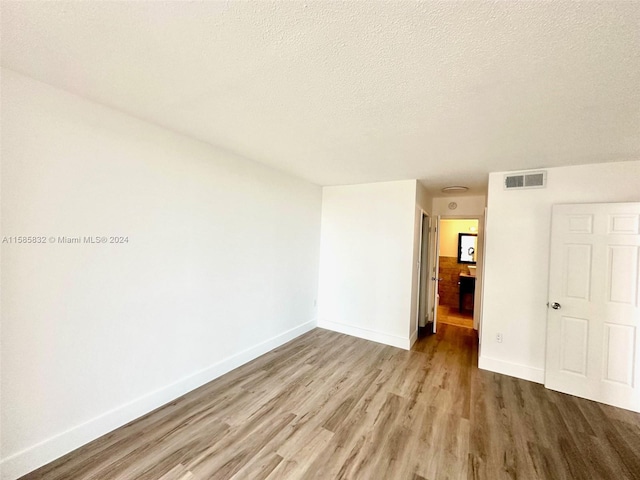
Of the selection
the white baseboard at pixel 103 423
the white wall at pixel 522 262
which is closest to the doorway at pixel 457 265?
the white wall at pixel 522 262

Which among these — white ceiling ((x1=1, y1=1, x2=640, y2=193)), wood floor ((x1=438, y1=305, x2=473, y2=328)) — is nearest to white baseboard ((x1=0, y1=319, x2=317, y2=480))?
white ceiling ((x1=1, y1=1, x2=640, y2=193))

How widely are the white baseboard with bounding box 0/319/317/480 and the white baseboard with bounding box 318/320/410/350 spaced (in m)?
1.70

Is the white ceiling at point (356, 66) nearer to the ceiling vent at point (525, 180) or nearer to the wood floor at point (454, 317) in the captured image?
the ceiling vent at point (525, 180)

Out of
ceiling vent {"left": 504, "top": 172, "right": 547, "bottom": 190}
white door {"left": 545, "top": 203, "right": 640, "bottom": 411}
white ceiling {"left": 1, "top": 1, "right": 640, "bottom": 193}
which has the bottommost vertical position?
white door {"left": 545, "top": 203, "right": 640, "bottom": 411}

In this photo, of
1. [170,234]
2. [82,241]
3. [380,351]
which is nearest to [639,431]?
[380,351]

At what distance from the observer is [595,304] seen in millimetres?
2670

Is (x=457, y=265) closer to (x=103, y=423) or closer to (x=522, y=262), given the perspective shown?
(x=522, y=262)

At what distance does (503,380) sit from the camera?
9.81 ft

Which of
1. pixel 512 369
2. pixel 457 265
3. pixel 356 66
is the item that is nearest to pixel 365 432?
pixel 512 369

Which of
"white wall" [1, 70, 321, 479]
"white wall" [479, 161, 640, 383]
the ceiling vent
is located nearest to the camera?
"white wall" [1, 70, 321, 479]

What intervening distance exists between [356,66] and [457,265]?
6.25 meters

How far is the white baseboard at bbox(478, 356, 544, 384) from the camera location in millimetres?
2975

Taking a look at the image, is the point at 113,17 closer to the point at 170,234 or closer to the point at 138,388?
the point at 170,234

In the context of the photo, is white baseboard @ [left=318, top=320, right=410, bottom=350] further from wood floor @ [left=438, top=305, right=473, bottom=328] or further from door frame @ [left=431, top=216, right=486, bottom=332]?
wood floor @ [left=438, top=305, right=473, bottom=328]
